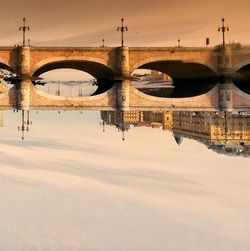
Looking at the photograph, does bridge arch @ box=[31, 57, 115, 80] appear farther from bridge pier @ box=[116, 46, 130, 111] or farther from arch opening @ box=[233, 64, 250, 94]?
arch opening @ box=[233, 64, 250, 94]

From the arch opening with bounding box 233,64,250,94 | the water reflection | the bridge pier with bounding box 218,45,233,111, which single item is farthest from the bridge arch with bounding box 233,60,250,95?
the water reflection

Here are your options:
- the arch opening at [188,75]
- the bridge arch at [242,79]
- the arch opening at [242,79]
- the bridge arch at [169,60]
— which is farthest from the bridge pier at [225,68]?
the arch opening at [242,79]

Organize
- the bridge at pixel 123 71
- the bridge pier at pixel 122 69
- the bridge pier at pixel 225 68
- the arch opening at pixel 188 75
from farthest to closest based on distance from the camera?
the arch opening at pixel 188 75 < the bridge pier at pixel 225 68 < the bridge pier at pixel 122 69 < the bridge at pixel 123 71

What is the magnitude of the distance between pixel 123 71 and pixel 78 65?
1123 cm

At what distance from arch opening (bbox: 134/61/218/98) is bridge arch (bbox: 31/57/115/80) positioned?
19.9 feet

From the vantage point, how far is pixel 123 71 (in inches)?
2067

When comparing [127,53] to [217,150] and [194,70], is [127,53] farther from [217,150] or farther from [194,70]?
[217,150]

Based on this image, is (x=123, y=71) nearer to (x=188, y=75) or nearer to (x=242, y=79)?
(x=188, y=75)

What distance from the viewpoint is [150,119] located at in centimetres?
14188

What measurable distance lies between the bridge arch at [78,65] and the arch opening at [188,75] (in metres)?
6.05

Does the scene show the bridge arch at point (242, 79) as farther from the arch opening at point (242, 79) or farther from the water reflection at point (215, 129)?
the water reflection at point (215, 129)

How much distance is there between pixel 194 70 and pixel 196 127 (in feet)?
168

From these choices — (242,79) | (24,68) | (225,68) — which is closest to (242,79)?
(242,79)

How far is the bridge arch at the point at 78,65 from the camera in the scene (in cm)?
5281
